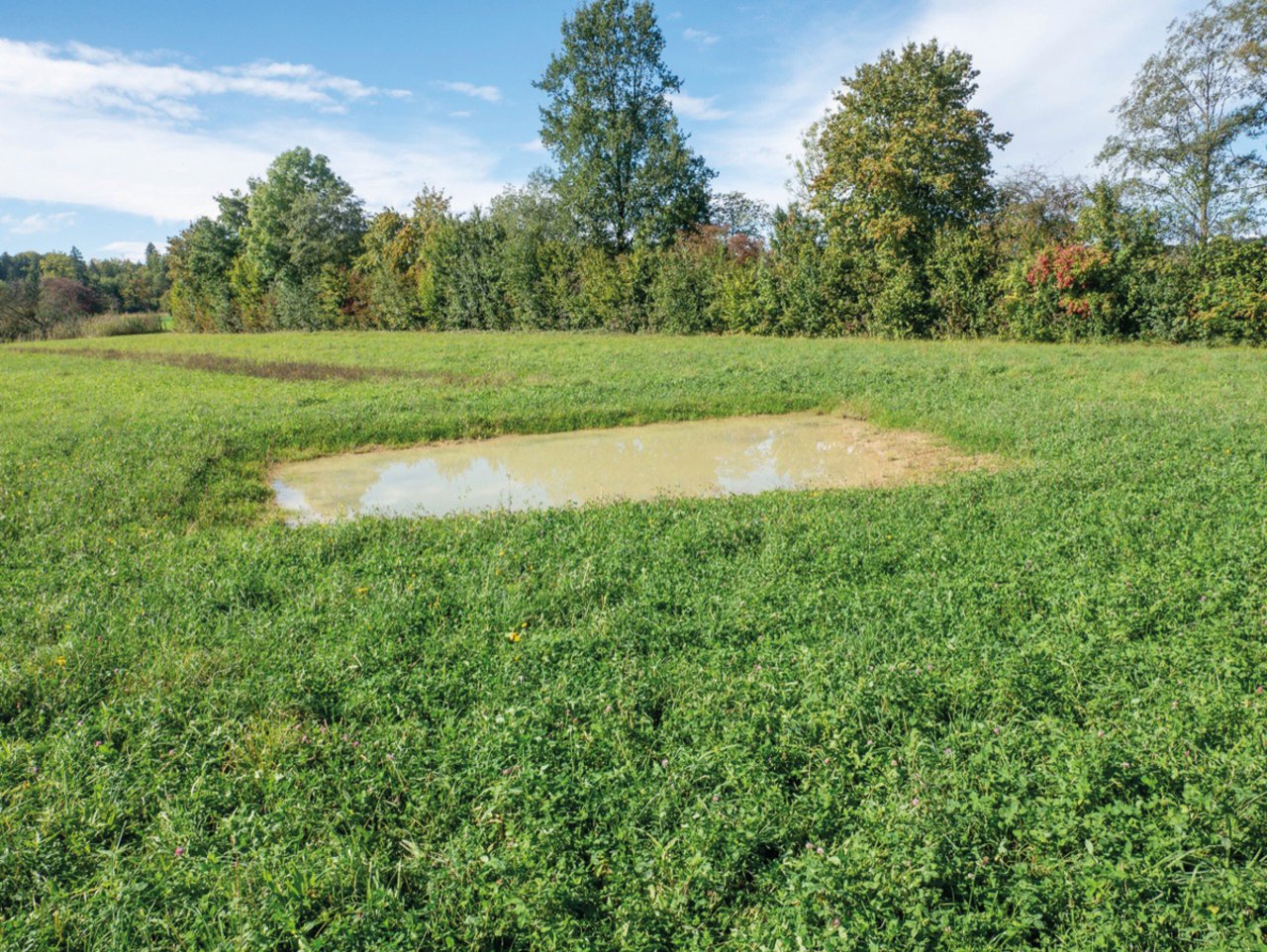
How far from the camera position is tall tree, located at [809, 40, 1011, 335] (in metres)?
25.5

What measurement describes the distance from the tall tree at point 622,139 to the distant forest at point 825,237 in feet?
0.37

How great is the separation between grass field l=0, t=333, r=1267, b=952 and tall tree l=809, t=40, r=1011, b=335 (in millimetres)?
20057

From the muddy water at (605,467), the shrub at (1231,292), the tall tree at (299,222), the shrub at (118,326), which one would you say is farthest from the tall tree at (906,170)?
the shrub at (118,326)

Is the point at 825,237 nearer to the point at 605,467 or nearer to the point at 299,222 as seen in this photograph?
the point at 605,467

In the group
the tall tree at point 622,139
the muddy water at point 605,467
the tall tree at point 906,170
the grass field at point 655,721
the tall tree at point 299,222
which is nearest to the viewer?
the grass field at point 655,721

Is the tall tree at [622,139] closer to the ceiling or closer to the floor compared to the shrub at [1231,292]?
closer to the ceiling

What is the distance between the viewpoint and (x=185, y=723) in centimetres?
381

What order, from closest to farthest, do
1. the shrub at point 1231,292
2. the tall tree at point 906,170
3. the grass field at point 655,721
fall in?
1. the grass field at point 655,721
2. the shrub at point 1231,292
3. the tall tree at point 906,170

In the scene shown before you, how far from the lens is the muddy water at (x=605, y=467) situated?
9.08 meters

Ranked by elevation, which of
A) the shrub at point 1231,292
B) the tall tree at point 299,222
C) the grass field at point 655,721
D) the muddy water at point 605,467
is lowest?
the grass field at point 655,721

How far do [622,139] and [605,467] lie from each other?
1346 inches

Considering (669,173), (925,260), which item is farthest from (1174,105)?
(669,173)

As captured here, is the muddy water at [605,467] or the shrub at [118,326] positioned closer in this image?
the muddy water at [605,467]

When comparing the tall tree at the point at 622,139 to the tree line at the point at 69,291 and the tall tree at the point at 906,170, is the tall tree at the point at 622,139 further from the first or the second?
the tree line at the point at 69,291
